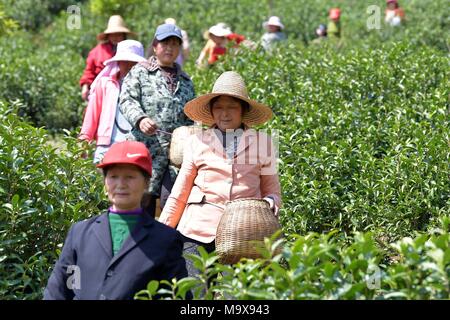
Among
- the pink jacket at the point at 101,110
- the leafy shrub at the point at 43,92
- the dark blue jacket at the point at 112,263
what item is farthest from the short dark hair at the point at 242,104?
the leafy shrub at the point at 43,92

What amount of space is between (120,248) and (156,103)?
9.16ft

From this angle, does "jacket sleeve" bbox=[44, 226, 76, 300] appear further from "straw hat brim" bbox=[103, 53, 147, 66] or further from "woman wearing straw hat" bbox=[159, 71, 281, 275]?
"straw hat brim" bbox=[103, 53, 147, 66]

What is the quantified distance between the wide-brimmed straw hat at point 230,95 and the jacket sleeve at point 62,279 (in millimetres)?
1607

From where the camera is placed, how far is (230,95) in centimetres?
563

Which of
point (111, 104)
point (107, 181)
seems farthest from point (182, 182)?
point (111, 104)

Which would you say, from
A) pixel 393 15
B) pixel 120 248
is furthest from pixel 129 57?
pixel 393 15

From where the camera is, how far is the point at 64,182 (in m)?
6.08

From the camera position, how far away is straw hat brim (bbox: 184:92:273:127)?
5.70 metres

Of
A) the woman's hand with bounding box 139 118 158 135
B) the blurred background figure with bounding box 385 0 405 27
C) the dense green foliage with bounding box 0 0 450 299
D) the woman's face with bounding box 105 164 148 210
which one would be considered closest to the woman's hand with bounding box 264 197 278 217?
the dense green foliage with bounding box 0 0 450 299

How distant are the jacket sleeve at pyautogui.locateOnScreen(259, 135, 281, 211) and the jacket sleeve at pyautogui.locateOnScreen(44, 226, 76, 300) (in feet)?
4.97

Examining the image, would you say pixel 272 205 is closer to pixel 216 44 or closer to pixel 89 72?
pixel 89 72
